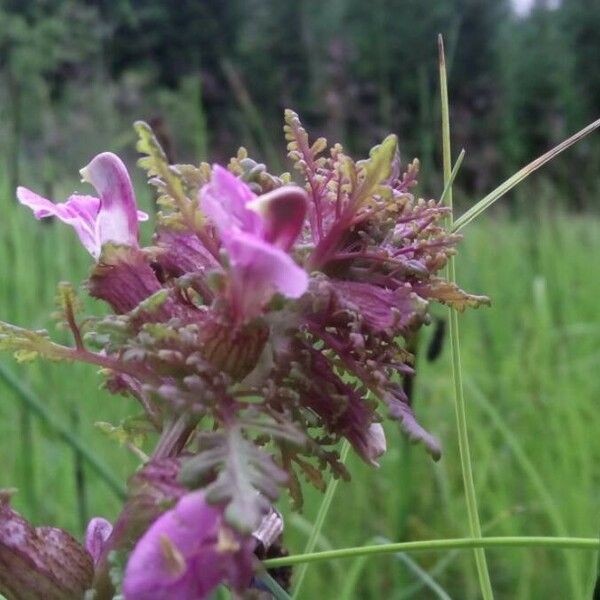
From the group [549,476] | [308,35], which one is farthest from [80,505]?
[308,35]

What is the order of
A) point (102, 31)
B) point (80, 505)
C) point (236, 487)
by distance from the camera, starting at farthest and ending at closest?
point (102, 31), point (80, 505), point (236, 487)

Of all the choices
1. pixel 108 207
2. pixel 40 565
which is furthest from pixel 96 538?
pixel 108 207

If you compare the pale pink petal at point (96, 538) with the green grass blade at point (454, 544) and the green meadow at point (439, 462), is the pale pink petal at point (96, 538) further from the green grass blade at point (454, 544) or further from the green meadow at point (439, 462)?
the green meadow at point (439, 462)

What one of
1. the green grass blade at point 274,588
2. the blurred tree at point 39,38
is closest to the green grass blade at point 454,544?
the green grass blade at point 274,588

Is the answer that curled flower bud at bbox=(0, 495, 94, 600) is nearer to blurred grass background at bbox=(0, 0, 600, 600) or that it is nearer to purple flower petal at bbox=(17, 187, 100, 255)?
purple flower petal at bbox=(17, 187, 100, 255)

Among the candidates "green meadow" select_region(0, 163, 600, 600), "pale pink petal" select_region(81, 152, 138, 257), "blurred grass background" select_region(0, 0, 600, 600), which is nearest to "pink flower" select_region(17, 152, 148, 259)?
"pale pink petal" select_region(81, 152, 138, 257)

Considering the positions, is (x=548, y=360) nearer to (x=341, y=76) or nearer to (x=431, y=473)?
(x=431, y=473)

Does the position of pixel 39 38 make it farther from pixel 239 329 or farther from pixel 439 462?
pixel 239 329
